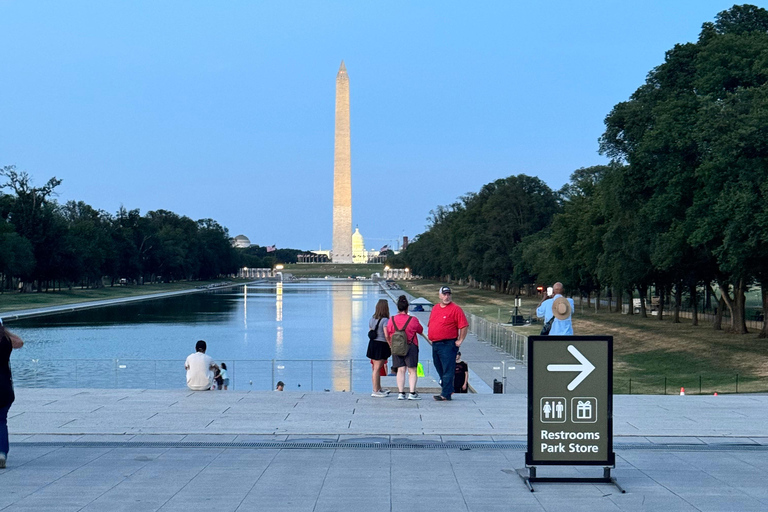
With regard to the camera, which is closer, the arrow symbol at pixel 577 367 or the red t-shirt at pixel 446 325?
the arrow symbol at pixel 577 367

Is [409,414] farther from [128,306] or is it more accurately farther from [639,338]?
[128,306]

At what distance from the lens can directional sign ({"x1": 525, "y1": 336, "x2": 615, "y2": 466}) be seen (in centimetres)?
769

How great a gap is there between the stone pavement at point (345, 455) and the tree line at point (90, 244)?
59015 millimetres

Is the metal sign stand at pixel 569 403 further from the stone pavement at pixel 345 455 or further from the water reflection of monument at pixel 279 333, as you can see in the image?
the water reflection of monument at pixel 279 333

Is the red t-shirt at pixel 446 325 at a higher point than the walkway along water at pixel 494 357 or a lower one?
higher

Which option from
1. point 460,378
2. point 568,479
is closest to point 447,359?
point 460,378

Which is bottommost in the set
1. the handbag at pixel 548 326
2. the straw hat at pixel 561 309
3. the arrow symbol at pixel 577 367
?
the arrow symbol at pixel 577 367

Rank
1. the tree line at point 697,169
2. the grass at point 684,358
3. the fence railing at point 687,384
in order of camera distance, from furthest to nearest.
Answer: the tree line at point 697,169
the grass at point 684,358
the fence railing at point 687,384

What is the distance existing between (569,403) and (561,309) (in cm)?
416

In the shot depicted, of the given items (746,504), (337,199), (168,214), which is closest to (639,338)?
(746,504)

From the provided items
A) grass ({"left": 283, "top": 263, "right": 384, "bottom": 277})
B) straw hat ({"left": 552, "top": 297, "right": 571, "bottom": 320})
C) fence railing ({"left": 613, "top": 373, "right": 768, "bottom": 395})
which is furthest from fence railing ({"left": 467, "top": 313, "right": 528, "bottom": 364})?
grass ({"left": 283, "top": 263, "right": 384, "bottom": 277})

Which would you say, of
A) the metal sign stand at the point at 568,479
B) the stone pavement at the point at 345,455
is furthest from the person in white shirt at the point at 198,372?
the metal sign stand at the point at 568,479

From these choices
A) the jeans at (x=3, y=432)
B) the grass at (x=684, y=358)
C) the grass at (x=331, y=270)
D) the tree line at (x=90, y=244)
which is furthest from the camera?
the grass at (x=331, y=270)

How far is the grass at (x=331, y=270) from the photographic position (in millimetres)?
159875
